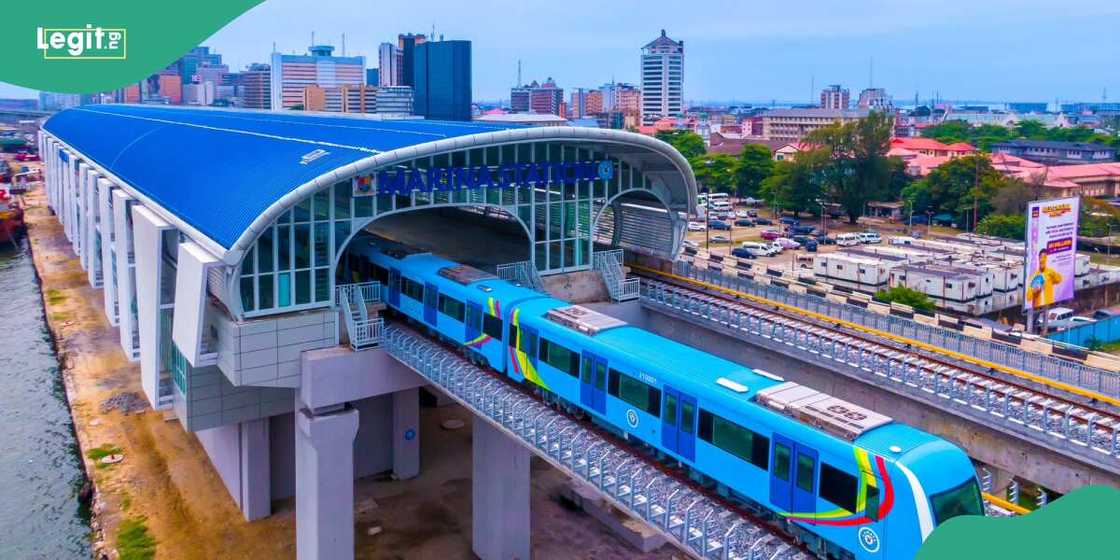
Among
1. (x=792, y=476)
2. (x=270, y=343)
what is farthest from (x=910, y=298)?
(x=792, y=476)

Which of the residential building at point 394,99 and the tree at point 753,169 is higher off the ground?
the residential building at point 394,99

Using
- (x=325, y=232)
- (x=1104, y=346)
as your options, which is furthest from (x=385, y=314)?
(x=1104, y=346)

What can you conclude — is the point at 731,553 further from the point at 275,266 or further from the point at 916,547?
the point at 275,266

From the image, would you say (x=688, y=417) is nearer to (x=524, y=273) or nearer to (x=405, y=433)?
(x=524, y=273)

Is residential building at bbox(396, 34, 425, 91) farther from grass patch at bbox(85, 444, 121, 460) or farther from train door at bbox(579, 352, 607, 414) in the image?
train door at bbox(579, 352, 607, 414)

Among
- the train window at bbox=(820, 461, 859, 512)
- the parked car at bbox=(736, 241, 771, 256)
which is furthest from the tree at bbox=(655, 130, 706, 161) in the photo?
the train window at bbox=(820, 461, 859, 512)

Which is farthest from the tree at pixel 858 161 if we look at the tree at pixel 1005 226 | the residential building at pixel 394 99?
the residential building at pixel 394 99

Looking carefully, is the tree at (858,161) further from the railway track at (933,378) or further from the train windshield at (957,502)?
the train windshield at (957,502)
